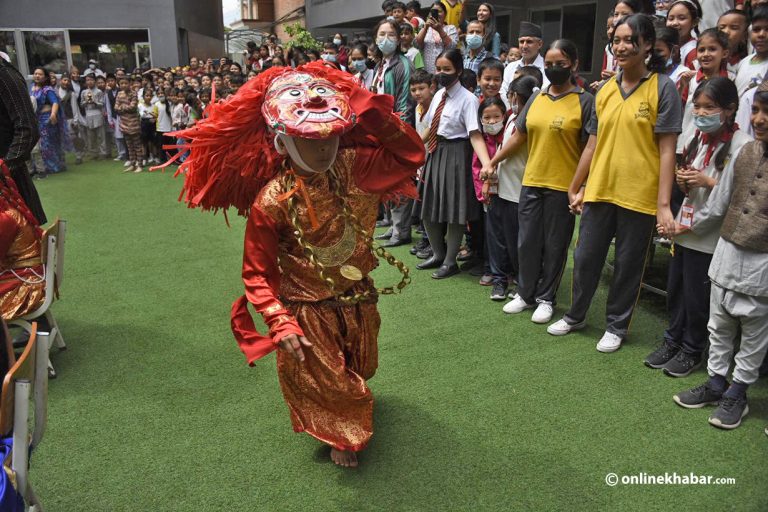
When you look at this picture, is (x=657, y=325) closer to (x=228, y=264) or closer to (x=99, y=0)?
(x=228, y=264)

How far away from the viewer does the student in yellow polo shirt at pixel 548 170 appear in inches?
148

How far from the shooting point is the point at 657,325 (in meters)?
4.09

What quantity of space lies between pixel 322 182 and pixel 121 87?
34.7ft

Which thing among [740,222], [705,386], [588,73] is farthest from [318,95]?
[588,73]

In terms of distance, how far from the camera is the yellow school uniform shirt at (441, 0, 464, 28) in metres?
7.78

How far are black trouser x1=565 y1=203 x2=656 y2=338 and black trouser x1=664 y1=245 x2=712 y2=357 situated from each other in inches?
7.8

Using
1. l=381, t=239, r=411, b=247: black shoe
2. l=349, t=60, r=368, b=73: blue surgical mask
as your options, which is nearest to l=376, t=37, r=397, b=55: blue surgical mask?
l=349, t=60, r=368, b=73: blue surgical mask

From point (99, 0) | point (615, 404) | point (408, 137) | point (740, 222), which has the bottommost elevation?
point (615, 404)

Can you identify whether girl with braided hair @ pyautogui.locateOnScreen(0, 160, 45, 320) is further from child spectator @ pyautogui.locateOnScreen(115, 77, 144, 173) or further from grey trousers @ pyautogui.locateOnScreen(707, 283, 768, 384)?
child spectator @ pyautogui.locateOnScreen(115, 77, 144, 173)

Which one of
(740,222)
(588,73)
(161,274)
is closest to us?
(740,222)

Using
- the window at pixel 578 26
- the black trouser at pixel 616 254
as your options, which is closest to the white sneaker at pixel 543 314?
the black trouser at pixel 616 254

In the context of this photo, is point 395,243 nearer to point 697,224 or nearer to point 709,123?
point 697,224

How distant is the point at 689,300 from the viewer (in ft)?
10.9

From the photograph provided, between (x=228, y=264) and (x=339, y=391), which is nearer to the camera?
(x=339, y=391)
